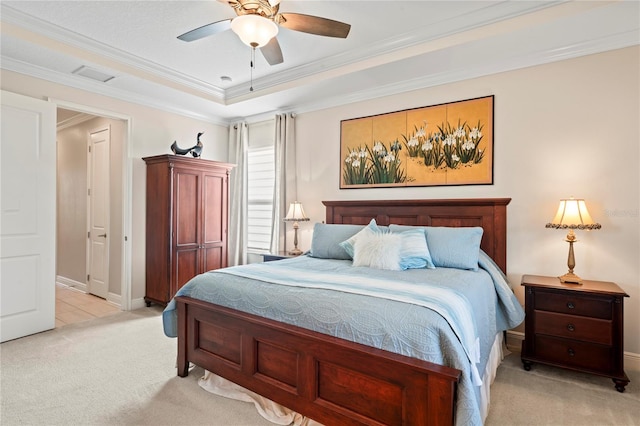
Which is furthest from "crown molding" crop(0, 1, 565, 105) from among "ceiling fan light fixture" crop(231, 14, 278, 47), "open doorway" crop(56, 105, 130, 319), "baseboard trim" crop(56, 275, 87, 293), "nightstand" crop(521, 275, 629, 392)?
"baseboard trim" crop(56, 275, 87, 293)

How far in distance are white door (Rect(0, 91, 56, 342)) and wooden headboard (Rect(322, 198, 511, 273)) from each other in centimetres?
305

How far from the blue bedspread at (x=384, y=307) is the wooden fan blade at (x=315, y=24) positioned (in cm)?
171

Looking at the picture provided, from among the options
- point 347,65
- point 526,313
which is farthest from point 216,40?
point 526,313

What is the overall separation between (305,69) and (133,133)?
7.66 ft

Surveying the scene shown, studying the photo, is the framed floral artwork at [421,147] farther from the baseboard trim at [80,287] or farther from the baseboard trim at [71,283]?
the baseboard trim at [71,283]

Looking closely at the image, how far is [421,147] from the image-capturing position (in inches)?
147

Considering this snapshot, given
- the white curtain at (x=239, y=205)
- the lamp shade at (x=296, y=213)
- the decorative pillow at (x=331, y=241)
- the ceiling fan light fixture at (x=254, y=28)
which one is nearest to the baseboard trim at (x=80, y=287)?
the white curtain at (x=239, y=205)

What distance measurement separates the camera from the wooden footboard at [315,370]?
1.54m

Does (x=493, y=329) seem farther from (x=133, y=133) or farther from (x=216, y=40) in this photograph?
(x=133, y=133)

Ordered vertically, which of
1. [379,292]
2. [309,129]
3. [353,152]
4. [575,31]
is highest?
[575,31]

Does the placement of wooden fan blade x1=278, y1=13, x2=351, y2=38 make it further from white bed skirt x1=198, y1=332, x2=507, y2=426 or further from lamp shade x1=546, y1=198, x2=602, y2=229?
white bed skirt x1=198, y1=332, x2=507, y2=426

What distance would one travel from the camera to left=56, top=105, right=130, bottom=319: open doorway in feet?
14.8

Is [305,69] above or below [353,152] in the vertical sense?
above

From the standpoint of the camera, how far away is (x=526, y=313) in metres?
2.72
